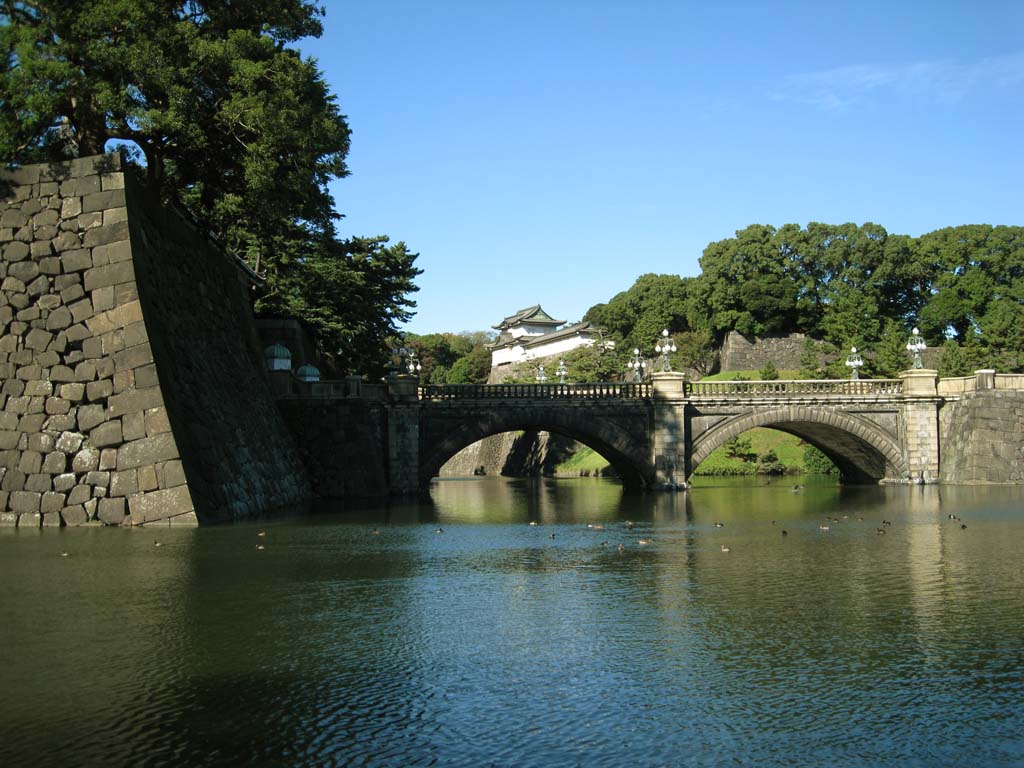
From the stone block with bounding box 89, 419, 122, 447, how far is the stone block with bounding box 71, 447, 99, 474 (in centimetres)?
26

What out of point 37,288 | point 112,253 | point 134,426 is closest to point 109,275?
point 112,253

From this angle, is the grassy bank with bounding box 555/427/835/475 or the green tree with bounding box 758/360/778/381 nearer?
the grassy bank with bounding box 555/427/835/475

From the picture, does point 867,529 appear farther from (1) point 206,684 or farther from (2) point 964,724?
(1) point 206,684

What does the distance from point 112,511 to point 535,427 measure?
26.7m

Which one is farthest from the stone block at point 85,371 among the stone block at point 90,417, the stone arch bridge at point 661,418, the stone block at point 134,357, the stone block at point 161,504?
the stone arch bridge at point 661,418

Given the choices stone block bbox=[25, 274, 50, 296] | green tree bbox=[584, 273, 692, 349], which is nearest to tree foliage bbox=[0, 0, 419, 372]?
stone block bbox=[25, 274, 50, 296]

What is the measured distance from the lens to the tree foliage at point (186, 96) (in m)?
29.8

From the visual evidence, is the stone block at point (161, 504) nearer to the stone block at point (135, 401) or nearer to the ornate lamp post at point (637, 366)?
the stone block at point (135, 401)

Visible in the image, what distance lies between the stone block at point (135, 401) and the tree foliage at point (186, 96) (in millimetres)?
8645

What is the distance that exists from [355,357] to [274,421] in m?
17.0

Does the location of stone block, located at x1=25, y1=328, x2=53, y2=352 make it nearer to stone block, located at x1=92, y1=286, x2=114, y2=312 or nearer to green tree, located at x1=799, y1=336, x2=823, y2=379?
stone block, located at x1=92, y1=286, x2=114, y2=312

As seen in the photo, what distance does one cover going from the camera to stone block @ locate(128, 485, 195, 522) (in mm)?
27109

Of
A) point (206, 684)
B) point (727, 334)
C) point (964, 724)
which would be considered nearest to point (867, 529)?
point (964, 724)

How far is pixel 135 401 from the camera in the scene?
27.6 m
